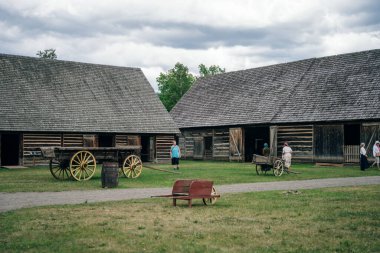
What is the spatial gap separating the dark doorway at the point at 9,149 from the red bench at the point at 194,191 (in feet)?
75.5

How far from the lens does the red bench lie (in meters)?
12.1

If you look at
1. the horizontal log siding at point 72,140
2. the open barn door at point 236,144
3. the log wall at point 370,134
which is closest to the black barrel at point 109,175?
the horizontal log siding at point 72,140

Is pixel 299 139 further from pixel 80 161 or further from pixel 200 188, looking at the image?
pixel 200 188

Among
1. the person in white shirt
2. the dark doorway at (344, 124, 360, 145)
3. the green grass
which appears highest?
the dark doorway at (344, 124, 360, 145)

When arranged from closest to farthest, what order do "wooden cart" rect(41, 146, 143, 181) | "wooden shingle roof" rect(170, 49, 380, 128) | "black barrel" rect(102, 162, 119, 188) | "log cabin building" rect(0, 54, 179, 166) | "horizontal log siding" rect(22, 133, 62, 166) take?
"black barrel" rect(102, 162, 119, 188) → "wooden cart" rect(41, 146, 143, 181) → "horizontal log siding" rect(22, 133, 62, 166) → "log cabin building" rect(0, 54, 179, 166) → "wooden shingle roof" rect(170, 49, 380, 128)

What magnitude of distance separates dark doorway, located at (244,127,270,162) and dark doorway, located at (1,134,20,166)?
55.2 feet

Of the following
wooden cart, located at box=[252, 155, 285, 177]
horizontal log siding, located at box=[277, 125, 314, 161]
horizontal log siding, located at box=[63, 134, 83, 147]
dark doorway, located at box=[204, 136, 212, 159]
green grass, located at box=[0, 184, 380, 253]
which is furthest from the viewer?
dark doorway, located at box=[204, 136, 212, 159]

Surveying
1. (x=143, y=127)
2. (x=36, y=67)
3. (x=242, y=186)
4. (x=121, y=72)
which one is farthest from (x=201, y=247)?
(x=121, y=72)

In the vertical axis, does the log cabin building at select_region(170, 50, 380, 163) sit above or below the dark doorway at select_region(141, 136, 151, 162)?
above

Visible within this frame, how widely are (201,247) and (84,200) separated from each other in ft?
21.9

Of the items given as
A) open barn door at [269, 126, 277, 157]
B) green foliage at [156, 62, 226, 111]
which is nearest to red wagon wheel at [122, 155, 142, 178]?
open barn door at [269, 126, 277, 157]

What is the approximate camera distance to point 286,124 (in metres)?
33.9

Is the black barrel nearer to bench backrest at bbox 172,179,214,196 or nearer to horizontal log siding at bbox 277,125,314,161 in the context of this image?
bench backrest at bbox 172,179,214,196

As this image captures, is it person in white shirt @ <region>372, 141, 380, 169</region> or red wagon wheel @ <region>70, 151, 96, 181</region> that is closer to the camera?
red wagon wheel @ <region>70, 151, 96, 181</region>
